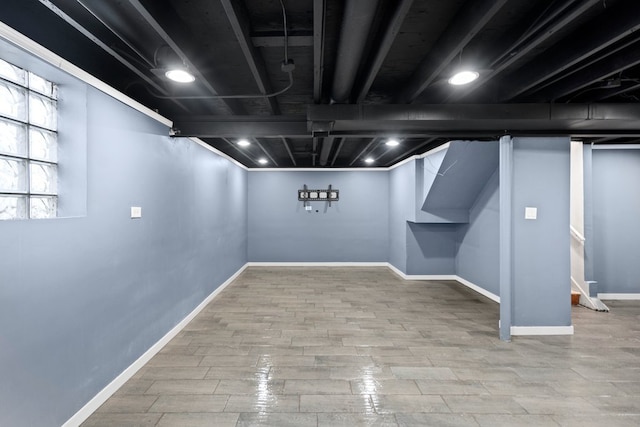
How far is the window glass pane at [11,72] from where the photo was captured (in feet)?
5.20

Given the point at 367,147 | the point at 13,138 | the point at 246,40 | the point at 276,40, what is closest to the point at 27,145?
the point at 13,138

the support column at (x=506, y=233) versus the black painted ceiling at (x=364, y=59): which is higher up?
the black painted ceiling at (x=364, y=59)

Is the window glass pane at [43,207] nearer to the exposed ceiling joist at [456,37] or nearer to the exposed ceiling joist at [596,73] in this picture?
the exposed ceiling joist at [456,37]

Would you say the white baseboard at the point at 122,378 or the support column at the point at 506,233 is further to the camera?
the support column at the point at 506,233

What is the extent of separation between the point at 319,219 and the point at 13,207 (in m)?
5.61

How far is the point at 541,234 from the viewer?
3.19 metres

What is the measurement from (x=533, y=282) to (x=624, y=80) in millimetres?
2078

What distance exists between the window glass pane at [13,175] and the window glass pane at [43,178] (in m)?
0.04

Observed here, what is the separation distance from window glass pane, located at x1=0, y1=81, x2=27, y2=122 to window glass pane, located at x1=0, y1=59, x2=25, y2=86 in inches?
1.6

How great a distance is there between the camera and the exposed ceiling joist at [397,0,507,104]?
5.12ft

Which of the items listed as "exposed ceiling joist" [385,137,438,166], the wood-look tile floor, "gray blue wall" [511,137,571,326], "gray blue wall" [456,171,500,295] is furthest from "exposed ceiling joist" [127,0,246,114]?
"gray blue wall" [456,171,500,295]

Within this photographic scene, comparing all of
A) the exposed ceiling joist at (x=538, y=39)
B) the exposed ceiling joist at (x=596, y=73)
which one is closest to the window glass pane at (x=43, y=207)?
the exposed ceiling joist at (x=538, y=39)

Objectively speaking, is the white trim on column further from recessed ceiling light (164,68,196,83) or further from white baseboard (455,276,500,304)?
recessed ceiling light (164,68,196,83)

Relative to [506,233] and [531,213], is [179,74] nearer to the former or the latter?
[506,233]
